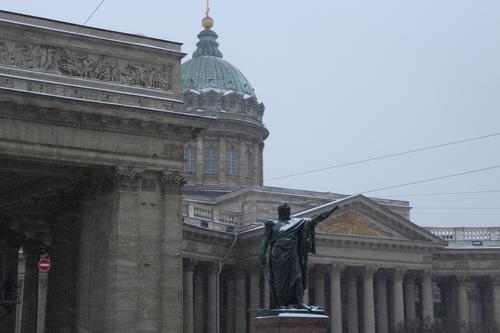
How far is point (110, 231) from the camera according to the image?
37875 mm

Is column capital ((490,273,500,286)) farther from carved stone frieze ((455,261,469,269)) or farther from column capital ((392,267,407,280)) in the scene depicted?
column capital ((392,267,407,280))

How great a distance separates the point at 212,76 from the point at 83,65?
46.7m

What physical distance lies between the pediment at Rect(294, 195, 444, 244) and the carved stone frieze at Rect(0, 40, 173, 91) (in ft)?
96.3

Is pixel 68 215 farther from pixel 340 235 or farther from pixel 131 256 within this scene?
pixel 340 235

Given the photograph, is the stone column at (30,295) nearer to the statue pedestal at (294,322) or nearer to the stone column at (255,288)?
the stone column at (255,288)

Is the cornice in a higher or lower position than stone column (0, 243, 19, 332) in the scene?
higher

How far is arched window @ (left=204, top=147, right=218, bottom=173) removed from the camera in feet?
267

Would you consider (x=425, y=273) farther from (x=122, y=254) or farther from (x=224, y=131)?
(x=122, y=254)

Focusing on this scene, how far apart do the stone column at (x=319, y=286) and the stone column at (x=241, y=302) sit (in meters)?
4.86

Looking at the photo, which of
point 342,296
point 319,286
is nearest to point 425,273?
point 342,296

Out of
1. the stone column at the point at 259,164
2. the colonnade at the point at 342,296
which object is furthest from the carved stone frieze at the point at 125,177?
the stone column at the point at 259,164

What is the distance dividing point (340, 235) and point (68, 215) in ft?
96.8

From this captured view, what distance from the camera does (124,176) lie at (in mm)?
37906

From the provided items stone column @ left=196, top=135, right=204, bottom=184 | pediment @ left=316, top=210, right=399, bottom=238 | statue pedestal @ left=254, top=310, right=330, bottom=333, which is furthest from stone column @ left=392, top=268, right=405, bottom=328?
statue pedestal @ left=254, top=310, right=330, bottom=333
